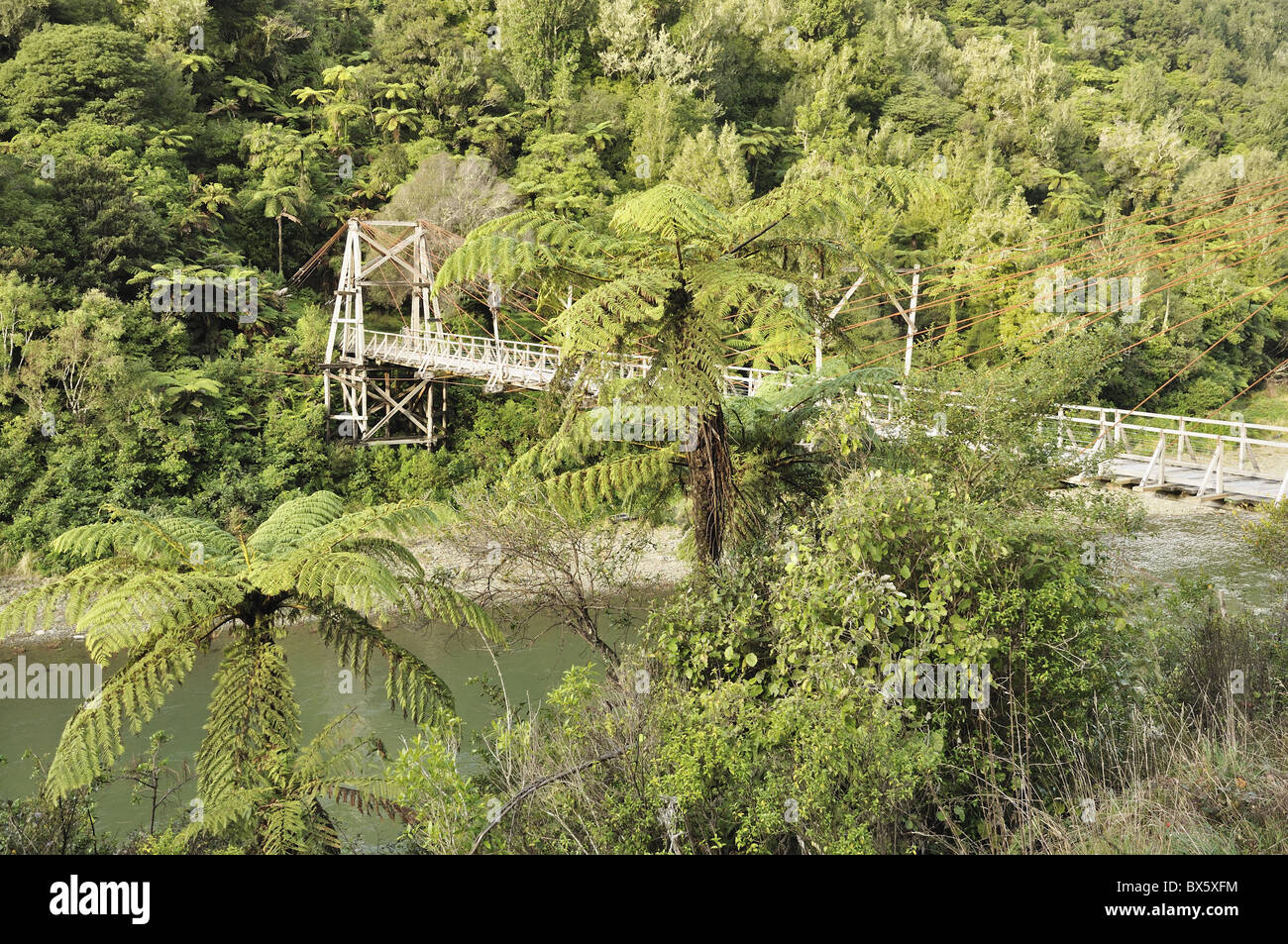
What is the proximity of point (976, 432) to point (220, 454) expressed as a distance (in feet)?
39.0

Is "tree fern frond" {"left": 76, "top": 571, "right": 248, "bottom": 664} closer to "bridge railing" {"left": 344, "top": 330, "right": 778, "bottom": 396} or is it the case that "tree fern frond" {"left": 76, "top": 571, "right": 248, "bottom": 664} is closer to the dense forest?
the dense forest

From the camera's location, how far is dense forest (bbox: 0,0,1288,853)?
3184 millimetres

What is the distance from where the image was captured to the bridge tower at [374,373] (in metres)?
14.3

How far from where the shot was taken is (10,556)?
11438mm

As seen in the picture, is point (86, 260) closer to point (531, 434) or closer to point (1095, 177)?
point (531, 434)

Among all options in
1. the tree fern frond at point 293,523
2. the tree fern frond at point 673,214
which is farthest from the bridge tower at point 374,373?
the tree fern frond at point 673,214

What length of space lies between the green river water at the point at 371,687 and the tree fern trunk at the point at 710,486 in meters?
2.66

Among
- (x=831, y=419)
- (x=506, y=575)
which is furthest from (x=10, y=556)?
(x=831, y=419)

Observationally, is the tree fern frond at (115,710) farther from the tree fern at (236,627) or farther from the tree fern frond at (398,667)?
the tree fern frond at (398,667)

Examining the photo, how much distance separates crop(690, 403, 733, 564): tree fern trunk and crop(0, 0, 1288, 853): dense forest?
0.09ft

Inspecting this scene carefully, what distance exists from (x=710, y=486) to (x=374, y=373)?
1258cm

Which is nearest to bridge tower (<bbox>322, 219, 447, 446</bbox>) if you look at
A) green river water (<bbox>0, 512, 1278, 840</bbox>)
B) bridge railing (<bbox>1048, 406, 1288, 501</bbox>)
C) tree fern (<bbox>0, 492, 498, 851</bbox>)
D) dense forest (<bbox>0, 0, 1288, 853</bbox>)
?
dense forest (<bbox>0, 0, 1288, 853</bbox>)

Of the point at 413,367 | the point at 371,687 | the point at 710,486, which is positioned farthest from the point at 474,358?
the point at 710,486

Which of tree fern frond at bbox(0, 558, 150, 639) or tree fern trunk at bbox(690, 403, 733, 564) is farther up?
tree fern trunk at bbox(690, 403, 733, 564)
